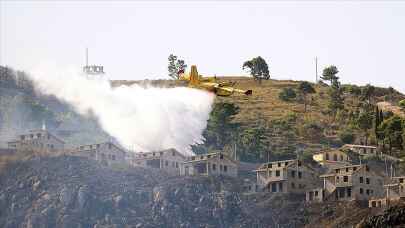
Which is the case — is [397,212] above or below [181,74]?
below

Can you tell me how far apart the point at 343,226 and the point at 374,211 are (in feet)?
21.0

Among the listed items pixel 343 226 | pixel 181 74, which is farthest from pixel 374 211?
pixel 181 74

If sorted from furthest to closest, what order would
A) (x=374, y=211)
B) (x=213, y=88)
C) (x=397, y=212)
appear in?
(x=374, y=211), (x=397, y=212), (x=213, y=88)

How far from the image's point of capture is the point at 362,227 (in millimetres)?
187875

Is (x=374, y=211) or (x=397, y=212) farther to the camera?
(x=374, y=211)

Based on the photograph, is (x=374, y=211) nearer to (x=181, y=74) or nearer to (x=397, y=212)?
(x=397, y=212)

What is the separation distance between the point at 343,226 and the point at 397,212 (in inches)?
529

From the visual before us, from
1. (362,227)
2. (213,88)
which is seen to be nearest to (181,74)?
(213,88)

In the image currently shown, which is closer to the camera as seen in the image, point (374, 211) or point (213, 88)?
point (213, 88)

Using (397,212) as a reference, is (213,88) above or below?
above

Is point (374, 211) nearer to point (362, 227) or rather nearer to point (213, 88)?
point (362, 227)

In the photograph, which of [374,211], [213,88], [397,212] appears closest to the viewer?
[213,88]

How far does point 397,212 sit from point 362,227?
600 cm

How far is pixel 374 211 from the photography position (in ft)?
655
